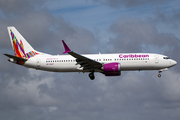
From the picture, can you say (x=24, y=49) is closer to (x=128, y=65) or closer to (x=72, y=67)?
(x=72, y=67)

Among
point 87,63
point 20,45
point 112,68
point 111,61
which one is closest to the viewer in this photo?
point 112,68

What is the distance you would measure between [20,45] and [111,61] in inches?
774

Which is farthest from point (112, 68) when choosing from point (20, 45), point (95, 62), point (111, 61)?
point (20, 45)

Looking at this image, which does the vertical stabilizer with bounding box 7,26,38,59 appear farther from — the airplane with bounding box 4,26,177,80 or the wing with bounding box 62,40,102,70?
the wing with bounding box 62,40,102,70

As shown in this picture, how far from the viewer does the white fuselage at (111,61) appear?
57.5 m

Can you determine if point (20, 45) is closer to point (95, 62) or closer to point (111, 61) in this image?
point (95, 62)

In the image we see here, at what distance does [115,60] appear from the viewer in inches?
2286

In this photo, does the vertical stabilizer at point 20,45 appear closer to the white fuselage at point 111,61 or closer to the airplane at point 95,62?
the airplane at point 95,62

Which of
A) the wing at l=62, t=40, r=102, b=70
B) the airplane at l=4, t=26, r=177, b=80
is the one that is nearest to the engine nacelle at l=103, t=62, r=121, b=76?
the airplane at l=4, t=26, r=177, b=80

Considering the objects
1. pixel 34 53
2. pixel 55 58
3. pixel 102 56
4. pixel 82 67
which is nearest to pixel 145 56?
pixel 102 56

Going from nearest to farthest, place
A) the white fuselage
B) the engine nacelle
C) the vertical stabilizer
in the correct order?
the engine nacelle < the white fuselage < the vertical stabilizer

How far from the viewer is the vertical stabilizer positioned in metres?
63.3

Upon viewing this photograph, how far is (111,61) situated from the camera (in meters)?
58.2

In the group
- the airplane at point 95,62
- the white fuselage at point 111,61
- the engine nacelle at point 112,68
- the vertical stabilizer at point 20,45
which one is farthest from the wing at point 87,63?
the vertical stabilizer at point 20,45
